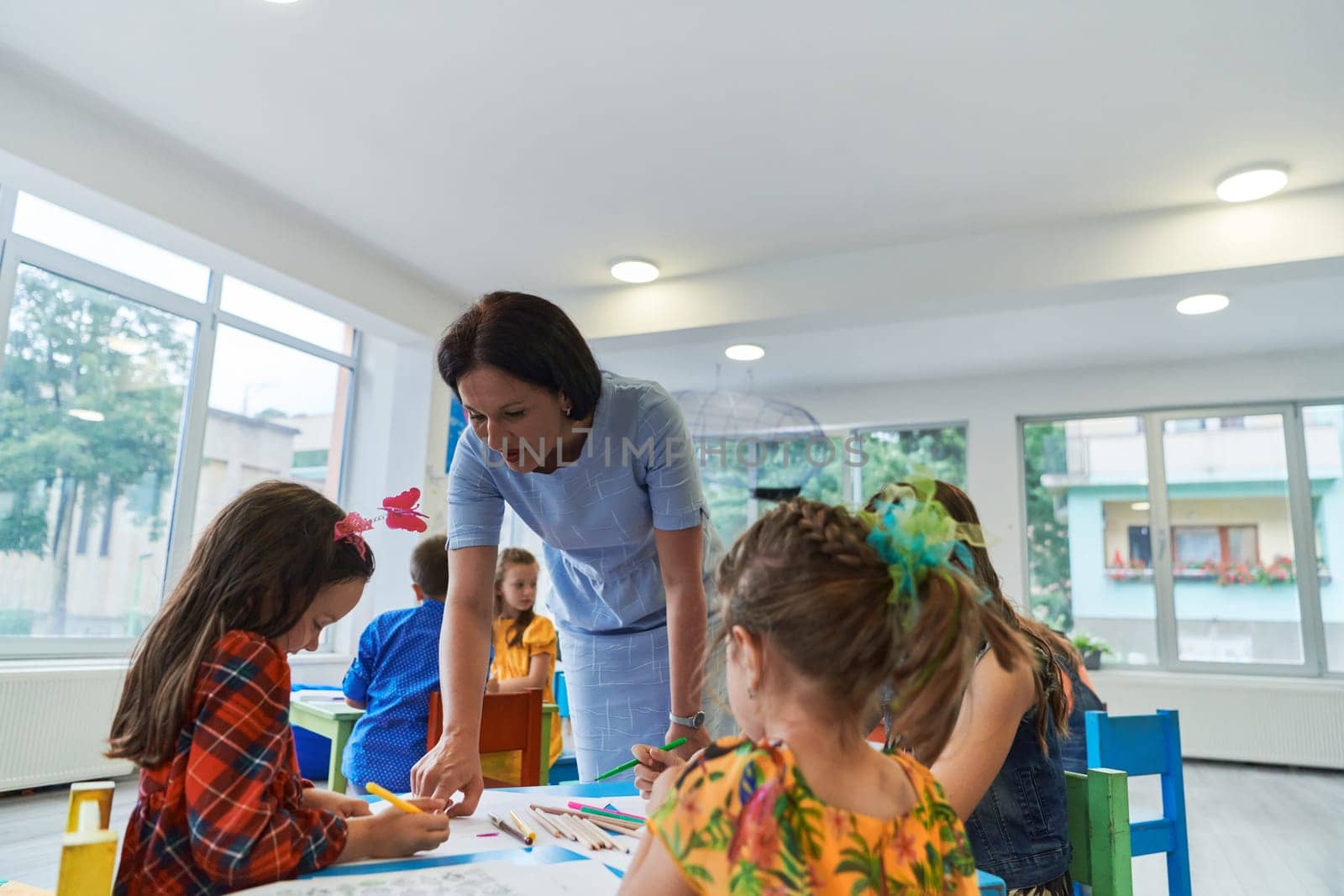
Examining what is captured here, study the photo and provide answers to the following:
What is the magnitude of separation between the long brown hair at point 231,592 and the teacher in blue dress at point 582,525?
0.99 ft

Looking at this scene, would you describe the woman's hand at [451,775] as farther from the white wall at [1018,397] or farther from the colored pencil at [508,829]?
the white wall at [1018,397]

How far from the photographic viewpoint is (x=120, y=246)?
428 centimetres

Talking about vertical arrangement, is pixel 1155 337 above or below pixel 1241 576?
above

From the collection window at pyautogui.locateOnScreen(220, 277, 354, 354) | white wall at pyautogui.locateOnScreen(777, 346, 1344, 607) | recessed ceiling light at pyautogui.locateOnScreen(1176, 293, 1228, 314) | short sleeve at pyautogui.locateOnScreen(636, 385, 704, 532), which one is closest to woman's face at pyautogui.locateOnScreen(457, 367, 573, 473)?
short sleeve at pyautogui.locateOnScreen(636, 385, 704, 532)

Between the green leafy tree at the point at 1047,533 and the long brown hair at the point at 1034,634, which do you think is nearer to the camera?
the long brown hair at the point at 1034,634

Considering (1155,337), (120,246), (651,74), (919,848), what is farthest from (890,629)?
(1155,337)

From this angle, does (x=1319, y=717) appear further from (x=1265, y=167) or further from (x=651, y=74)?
(x=651, y=74)

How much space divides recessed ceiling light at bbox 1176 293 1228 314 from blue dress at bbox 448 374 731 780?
3.96 meters

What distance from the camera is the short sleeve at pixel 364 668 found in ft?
Result: 8.43

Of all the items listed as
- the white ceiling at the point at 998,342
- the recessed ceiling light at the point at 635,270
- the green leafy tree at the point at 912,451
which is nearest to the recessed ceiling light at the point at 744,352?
the white ceiling at the point at 998,342

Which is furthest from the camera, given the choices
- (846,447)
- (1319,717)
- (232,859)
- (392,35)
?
(846,447)

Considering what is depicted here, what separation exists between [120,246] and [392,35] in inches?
96.2

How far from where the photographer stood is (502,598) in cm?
349

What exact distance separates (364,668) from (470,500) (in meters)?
1.24
